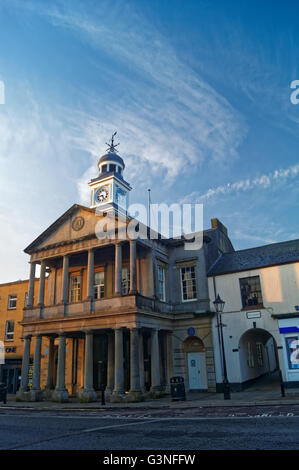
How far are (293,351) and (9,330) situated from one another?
23.0 metres

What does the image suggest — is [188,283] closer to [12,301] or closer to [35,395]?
[35,395]

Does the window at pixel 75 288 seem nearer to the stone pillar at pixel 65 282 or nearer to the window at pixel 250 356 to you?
the stone pillar at pixel 65 282

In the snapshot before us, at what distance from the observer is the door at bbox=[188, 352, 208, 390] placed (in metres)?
23.3

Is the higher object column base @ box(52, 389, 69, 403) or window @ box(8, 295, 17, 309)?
window @ box(8, 295, 17, 309)

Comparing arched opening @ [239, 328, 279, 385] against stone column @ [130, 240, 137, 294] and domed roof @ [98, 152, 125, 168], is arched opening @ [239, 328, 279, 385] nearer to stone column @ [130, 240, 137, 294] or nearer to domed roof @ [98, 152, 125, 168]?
stone column @ [130, 240, 137, 294]

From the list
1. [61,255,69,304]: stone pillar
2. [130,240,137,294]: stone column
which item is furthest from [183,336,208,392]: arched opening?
[61,255,69,304]: stone pillar

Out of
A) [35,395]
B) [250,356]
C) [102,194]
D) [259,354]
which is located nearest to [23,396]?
[35,395]

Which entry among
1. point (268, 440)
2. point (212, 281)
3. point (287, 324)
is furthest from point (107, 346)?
point (268, 440)

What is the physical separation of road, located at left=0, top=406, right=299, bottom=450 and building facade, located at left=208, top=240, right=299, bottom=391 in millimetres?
8535

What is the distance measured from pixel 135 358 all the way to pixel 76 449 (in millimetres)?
12437

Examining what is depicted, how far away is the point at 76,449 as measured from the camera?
7652 millimetres

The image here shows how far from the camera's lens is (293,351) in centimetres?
2006

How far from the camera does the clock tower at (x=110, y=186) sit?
35.0 meters
